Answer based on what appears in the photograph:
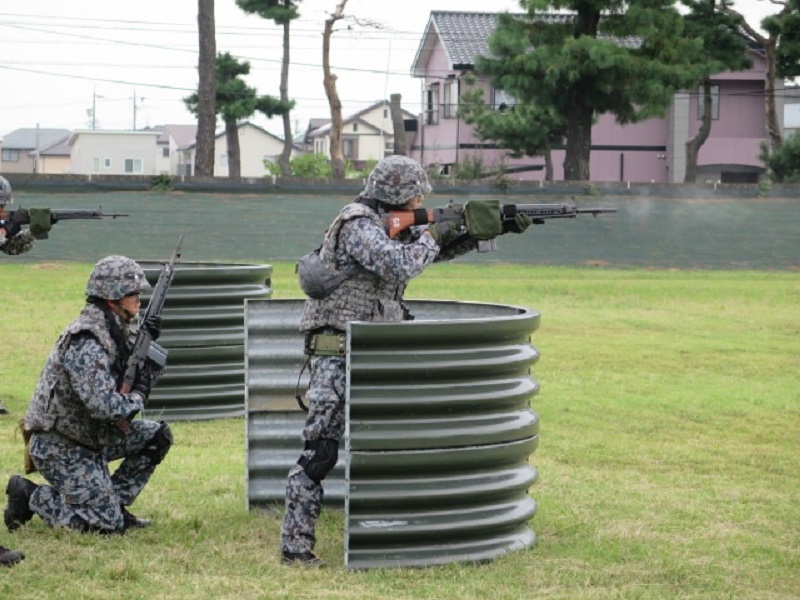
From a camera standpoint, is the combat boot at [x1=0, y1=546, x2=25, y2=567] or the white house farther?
the white house

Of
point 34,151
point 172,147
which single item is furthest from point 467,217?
point 34,151

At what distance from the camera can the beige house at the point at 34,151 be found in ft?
463

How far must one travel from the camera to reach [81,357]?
7219 millimetres

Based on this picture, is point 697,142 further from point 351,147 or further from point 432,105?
point 351,147

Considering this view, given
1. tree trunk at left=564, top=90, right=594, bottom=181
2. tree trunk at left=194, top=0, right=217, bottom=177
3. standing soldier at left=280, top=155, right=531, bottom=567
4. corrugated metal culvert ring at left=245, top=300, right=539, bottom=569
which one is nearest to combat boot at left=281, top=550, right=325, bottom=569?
standing soldier at left=280, top=155, right=531, bottom=567

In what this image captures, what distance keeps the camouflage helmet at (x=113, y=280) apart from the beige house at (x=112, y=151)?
11626cm

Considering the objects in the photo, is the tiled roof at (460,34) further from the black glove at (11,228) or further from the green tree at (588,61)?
the black glove at (11,228)

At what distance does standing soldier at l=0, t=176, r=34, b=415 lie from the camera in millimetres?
12578

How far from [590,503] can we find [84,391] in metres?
3.03

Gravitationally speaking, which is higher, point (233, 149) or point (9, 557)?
point (233, 149)

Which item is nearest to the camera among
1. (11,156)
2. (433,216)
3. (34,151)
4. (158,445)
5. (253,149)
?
(433,216)

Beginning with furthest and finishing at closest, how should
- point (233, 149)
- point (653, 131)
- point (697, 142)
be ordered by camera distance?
point (653, 131), point (697, 142), point (233, 149)

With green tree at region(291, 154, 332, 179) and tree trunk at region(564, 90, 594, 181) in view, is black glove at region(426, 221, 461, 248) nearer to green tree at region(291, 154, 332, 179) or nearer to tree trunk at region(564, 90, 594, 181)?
tree trunk at region(564, 90, 594, 181)

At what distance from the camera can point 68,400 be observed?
24.1ft
